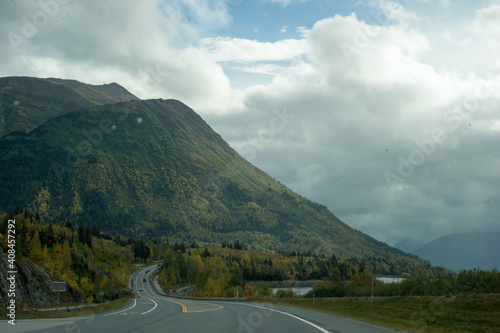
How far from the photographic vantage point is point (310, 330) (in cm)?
1888

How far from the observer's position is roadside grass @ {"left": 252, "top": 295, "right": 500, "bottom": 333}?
75.7ft

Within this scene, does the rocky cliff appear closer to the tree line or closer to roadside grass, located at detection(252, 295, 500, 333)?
roadside grass, located at detection(252, 295, 500, 333)

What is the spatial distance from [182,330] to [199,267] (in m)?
185

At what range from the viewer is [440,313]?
90.6 ft

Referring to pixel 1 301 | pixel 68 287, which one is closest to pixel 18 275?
pixel 1 301

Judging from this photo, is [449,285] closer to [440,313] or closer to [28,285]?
[440,313]

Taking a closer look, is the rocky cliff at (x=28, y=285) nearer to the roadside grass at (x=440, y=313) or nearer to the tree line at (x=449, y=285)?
the roadside grass at (x=440, y=313)

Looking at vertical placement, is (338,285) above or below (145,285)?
above

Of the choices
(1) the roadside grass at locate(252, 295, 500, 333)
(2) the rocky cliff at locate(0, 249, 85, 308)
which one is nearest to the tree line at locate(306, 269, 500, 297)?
(1) the roadside grass at locate(252, 295, 500, 333)

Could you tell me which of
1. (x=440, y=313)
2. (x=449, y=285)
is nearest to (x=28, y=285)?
(x=440, y=313)

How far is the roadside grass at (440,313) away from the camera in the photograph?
23078mm

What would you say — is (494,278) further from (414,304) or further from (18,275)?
(18,275)

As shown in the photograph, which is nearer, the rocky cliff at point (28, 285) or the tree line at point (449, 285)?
the tree line at point (449, 285)

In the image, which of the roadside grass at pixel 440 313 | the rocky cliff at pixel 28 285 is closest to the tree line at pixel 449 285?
the roadside grass at pixel 440 313
